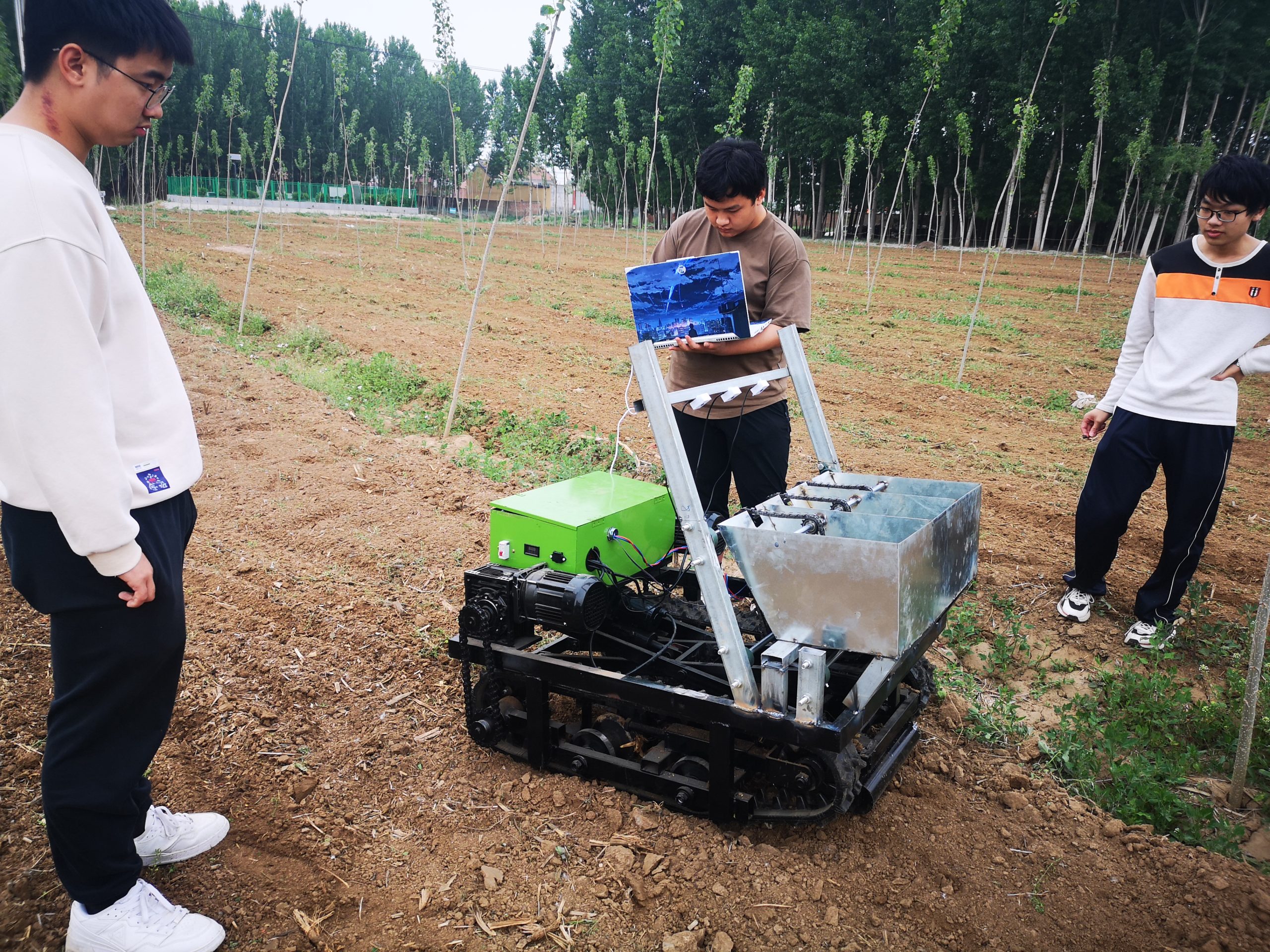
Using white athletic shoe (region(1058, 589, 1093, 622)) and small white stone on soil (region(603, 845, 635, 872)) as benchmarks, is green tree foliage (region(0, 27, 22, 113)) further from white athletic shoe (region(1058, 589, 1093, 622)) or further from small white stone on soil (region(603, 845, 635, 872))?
white athletic shoe (region(1058, 589, 1093, 622))

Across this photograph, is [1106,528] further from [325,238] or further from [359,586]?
[325,238]

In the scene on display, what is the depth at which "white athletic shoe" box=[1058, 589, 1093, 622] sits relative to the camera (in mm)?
3959

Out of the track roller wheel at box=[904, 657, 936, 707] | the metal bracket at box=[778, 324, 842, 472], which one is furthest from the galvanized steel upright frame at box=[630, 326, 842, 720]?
the track roller wheel at box=[904, 657, 936, 707]

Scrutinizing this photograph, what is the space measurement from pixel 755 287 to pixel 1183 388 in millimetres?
1888

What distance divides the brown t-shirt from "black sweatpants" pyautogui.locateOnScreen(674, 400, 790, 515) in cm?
5

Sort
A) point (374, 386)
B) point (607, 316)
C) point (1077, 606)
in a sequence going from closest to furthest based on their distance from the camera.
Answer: point (1077, 606), point (374, 386), point (607, 316)

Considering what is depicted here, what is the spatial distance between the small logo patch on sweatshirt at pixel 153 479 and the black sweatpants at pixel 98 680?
50 mm

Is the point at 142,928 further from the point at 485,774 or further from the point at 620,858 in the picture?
the point at 620,858

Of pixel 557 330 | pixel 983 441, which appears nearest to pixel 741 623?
pixel 983 441

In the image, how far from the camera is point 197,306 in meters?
11.5

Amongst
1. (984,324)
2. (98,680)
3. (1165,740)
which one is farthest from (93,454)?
(984,324)

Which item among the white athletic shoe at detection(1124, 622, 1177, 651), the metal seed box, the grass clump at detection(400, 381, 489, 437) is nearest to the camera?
the metal seed box

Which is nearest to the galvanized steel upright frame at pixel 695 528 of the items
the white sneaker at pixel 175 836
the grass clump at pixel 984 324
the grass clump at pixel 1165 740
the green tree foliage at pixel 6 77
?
the grass clump at pixel 1165 740

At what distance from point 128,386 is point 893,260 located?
87.1 ft
